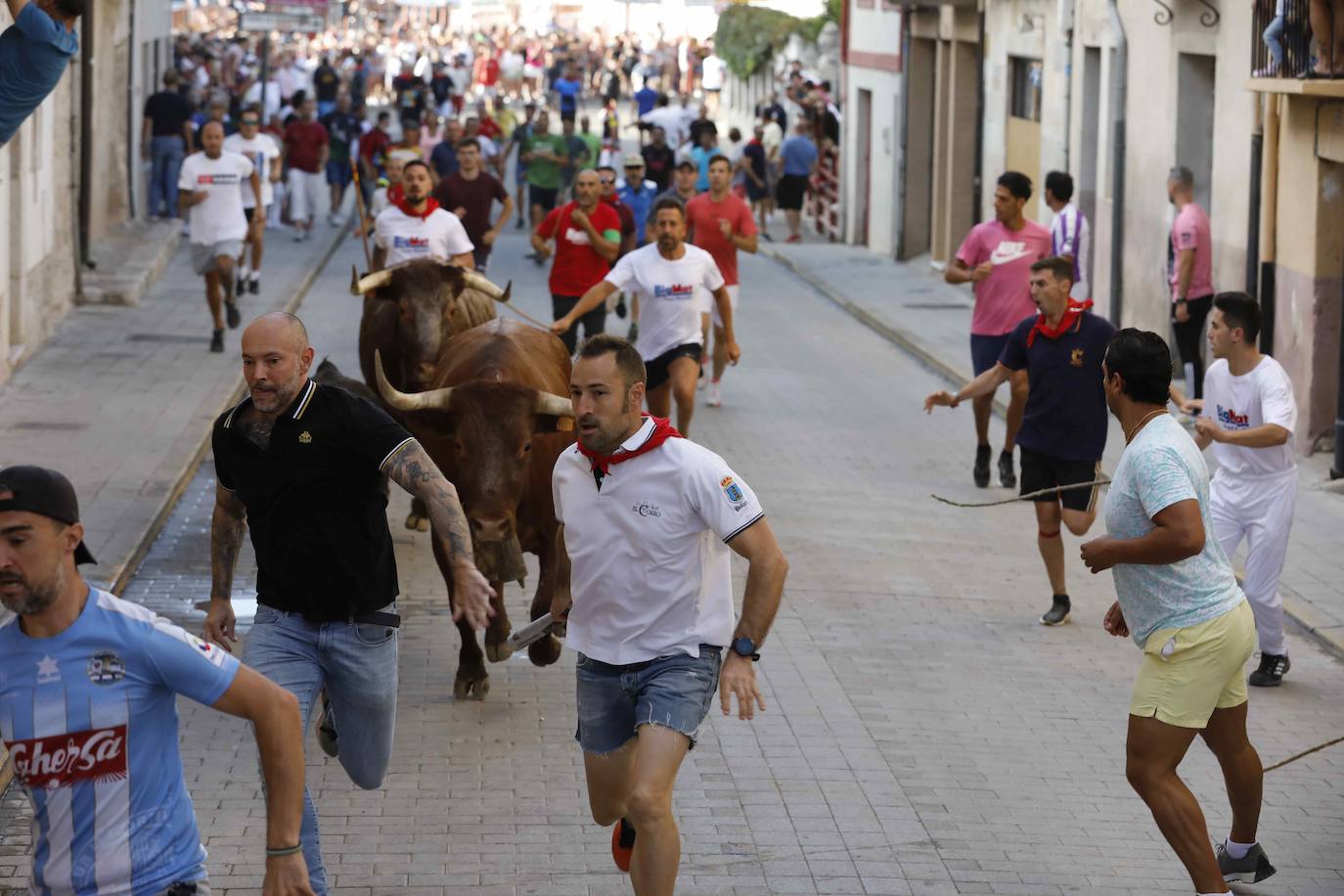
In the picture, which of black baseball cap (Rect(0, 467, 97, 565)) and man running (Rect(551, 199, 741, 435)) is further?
man running (Rect(551, 199, 741, 435))

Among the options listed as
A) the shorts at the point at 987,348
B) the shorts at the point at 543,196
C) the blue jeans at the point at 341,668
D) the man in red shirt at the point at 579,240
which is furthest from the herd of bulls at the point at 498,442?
the shorts at the point at 543,196

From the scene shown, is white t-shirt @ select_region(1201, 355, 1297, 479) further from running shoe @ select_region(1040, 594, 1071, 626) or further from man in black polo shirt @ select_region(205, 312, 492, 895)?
man in black polo shirt @ select_region(205, 312, 492, 895)

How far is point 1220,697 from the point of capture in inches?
260

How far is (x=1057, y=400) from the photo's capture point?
10.6 m

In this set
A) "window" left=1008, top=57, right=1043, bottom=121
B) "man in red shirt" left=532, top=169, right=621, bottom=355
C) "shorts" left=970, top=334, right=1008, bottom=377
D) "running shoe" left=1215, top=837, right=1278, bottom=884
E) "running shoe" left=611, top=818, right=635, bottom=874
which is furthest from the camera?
"window" left=1008, top=57, right=1043, bottom=121

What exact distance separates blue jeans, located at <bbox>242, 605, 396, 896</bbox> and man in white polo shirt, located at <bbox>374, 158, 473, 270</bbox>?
8.20 metres

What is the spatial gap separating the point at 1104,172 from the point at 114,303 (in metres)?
10.8

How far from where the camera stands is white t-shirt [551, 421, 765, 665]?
6.17m

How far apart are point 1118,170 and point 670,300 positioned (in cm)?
894

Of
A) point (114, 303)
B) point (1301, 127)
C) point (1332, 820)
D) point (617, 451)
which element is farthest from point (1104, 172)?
point (617, 451)

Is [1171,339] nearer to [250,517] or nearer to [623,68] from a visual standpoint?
[250,517]

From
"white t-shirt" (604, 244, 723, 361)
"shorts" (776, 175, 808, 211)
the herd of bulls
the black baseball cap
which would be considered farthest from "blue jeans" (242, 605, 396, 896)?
"shorts" (776, 175, 808, 211)

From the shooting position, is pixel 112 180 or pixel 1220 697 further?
pixel 112 180

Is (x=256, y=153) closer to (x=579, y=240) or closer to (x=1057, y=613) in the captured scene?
(x=579, y=240)
